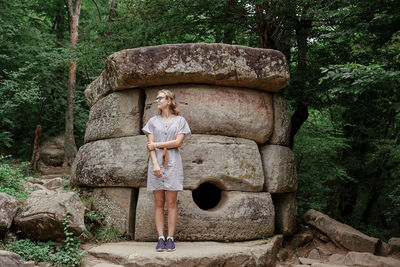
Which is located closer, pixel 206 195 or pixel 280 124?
pixel 280 124

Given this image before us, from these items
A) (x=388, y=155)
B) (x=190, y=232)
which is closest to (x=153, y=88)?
(x=190, y=232)

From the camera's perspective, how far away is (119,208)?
5.15 metres

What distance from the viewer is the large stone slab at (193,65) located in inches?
194

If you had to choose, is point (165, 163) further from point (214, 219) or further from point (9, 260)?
point (9, 260)

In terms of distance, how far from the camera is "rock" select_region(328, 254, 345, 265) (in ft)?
17.2

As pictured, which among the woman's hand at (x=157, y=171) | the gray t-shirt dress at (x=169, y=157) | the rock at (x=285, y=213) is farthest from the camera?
the rock at (x=285, y=213)

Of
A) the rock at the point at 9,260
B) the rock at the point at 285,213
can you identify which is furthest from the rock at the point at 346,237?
the rock at the point at 9,260

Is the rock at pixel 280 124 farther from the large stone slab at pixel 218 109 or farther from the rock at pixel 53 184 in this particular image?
the rock at pixel 53 184

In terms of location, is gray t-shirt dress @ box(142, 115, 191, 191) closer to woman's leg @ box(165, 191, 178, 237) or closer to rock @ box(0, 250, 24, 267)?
woman's leg @ box(165, 191, 178, 237)

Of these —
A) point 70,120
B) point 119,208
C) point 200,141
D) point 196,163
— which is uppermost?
point 70,120

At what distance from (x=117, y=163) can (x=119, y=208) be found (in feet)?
2.01

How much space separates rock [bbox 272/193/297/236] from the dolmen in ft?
0.16

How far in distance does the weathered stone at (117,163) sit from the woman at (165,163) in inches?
28.0

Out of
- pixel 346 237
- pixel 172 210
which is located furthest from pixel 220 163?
pixel 346 237
